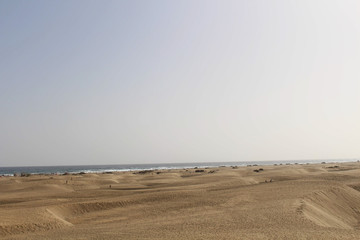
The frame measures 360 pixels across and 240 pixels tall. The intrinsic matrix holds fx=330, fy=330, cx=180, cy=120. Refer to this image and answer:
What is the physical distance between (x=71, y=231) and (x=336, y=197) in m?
14.6

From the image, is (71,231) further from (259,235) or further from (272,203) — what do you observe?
(272,203)

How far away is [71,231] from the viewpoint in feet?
37.8

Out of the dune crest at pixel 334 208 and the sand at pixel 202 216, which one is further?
the dune crest at pixel 334 208

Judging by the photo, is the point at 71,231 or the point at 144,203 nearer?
the point at 71,231

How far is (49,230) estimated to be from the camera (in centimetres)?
1236

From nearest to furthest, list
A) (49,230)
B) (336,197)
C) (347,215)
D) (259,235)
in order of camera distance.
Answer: (259,235) < (49,230) < (347,215) < (336,197)

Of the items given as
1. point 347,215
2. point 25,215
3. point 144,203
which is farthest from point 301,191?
point 25,215

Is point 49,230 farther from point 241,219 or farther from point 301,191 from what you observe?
point 301,191

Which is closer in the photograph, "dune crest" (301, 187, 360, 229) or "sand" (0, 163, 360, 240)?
"sand" (0, 163, 360, 240)

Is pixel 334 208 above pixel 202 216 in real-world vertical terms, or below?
below

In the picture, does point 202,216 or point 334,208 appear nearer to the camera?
point 202,216

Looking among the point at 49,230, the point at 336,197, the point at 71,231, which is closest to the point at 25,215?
the point at 49,230

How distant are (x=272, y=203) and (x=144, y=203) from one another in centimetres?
644

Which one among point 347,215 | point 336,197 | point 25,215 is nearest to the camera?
point 25,215
